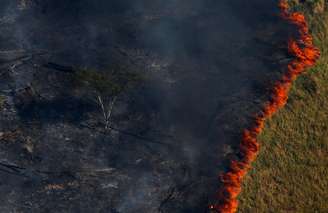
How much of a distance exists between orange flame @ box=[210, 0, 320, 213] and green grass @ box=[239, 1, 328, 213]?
47 cm

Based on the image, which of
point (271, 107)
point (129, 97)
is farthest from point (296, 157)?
point (129, 97)

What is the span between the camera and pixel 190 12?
1312 inches

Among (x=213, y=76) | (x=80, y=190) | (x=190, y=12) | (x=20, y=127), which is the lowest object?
(x=80, y=190)

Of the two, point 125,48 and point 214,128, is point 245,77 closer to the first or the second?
point 214,128

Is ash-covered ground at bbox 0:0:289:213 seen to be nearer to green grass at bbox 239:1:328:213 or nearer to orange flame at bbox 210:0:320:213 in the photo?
orange flame at bbox 210:0:320:213

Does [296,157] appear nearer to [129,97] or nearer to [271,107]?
[271,107]

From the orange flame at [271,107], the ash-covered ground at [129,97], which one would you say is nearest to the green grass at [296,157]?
the orange flame at [271,107]

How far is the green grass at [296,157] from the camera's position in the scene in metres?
24.1

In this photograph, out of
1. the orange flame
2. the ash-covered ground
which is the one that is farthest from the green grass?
the ash-covered ground

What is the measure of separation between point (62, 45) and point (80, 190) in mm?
12801

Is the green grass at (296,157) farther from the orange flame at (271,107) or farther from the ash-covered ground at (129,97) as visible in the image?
the ash-covered ground at (129,97)

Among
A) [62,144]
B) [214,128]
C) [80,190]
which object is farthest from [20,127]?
[214,128]

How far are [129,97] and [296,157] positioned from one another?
12.7 metres

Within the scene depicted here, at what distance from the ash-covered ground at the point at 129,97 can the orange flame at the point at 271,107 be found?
0.62 meters
